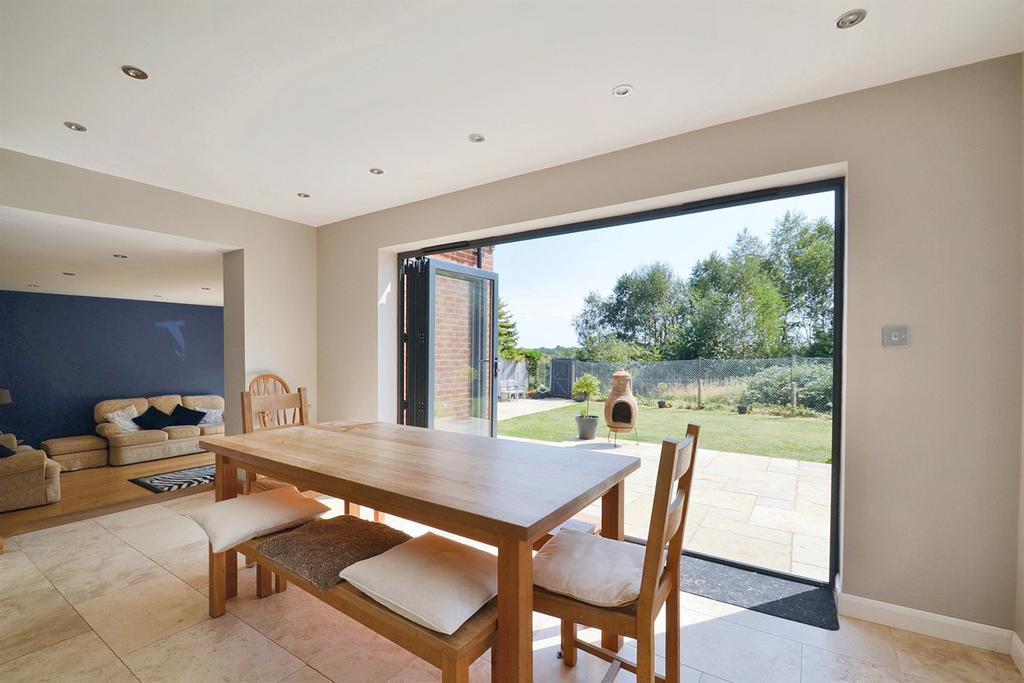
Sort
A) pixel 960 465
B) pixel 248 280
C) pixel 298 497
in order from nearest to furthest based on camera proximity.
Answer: pixel 960 465 → pixel 298 497 → pixel 248 280

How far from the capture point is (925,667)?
172 cm

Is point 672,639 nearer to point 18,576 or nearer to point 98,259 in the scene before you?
point 18,576

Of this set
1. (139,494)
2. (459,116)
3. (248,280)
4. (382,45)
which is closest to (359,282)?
(248,280)

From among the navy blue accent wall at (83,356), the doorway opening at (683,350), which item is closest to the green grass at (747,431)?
the doorway opening at (683,350)

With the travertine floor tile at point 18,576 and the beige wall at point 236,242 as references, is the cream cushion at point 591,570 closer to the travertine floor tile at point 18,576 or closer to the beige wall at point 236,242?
the travertine floor tile at point 18,576

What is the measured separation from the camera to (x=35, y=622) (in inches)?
79.3

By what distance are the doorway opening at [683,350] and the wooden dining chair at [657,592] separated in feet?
4.57

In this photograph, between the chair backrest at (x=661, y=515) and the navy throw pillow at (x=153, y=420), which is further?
the navy throw pillow at (x=153, y=420)

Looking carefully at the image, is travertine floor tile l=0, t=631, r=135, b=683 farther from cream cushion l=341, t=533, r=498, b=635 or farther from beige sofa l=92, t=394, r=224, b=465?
beige sofa l=92, t=394, r=224, b=465

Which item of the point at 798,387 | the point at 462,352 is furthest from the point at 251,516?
the point at 798,387

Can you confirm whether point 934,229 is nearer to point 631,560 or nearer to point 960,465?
point 960,465

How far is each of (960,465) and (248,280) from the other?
478cm

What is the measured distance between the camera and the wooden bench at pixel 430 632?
116 centimetres

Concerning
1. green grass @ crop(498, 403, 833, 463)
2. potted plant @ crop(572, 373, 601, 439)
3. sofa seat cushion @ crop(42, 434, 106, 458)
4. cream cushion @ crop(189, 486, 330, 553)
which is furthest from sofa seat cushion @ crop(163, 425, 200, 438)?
green grass @ crop(498, 403, 833, 463)
